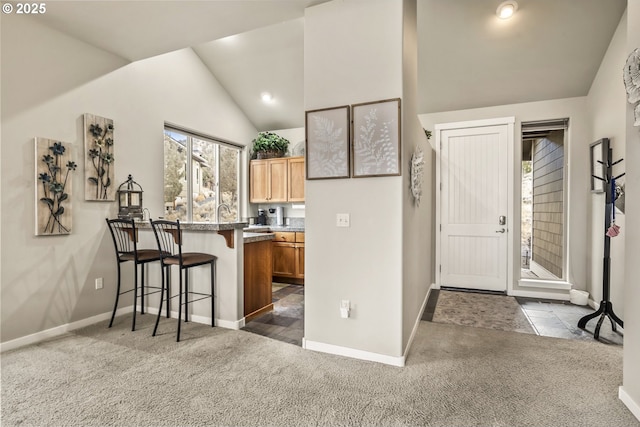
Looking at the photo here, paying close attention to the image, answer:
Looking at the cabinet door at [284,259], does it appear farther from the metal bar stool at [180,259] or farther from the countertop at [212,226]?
the countertop at [212,226]

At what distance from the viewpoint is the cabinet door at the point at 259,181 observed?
572 cm

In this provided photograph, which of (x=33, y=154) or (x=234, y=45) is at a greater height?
(x=234, y=45)

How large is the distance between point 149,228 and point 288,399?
248 cm

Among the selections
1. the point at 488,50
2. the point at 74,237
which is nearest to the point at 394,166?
the point at 488,50

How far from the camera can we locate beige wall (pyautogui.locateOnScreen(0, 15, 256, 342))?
2.76 metres

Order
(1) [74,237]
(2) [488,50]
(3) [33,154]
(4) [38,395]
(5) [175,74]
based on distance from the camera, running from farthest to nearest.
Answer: (5) [175,74] < (2) [488,50] < (1) [74,237] < (3) [33,154] < (4) [38,395]

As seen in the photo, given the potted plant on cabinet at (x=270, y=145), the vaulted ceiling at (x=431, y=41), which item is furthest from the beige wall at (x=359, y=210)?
the potted plant on cabinet at (x=270, y=145)

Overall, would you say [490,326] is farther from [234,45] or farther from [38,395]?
[234,45]

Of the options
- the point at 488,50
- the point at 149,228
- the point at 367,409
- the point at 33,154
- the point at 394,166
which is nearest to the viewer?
the point at 367,409

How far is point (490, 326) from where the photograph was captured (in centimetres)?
329

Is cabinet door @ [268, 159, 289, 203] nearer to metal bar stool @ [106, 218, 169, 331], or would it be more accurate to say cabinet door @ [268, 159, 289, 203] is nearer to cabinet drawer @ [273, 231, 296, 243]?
cabinet drawer @ [273, 231, 296, 243]

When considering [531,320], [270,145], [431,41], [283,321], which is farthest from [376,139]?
[270,145]

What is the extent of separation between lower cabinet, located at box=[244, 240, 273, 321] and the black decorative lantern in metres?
1.42

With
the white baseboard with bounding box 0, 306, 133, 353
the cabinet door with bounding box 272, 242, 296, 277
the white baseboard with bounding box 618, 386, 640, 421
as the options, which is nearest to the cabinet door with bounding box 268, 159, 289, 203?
the cabinet door with bounding box 272, 242, 296, 277
